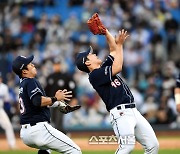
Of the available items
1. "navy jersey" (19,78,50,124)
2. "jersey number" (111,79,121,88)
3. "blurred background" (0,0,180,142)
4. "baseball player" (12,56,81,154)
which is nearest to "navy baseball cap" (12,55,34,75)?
"baseball player" (12,56,81,154)

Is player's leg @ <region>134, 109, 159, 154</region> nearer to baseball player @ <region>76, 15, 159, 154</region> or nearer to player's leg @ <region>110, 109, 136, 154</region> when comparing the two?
baseball player @ <region>76, 15, 159, 154</region>

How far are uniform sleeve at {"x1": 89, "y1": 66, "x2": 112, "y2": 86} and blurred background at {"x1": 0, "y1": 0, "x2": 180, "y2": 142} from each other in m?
8.67

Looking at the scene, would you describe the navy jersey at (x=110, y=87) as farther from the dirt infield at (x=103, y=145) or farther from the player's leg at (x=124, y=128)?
the dirt infield at (x=103, y=145)

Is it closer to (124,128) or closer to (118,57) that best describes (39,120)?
(124,128)

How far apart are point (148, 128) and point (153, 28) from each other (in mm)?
12316

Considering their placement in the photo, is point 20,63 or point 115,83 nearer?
point 115,83

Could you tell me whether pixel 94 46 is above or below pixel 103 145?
above

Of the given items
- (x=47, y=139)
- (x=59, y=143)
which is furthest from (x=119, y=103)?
(x=47, y=139)

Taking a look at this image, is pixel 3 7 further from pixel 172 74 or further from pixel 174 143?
pixel 174 143

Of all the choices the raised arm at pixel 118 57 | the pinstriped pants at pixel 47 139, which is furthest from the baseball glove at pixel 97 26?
the pinstriped pants at pixel 47 139

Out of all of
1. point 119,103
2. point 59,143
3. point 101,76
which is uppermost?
point 101,76

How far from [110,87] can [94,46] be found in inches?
457

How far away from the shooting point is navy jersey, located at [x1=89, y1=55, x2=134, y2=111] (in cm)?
845

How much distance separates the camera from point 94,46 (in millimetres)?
20062
